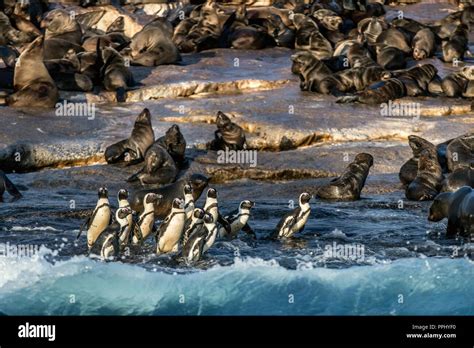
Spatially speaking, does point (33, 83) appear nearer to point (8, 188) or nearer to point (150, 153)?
point (150, 153)

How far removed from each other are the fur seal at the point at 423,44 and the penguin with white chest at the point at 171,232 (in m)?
12.8

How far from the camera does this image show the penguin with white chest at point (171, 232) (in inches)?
486

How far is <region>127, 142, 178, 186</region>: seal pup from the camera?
16031 millimetres

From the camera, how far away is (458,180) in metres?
15.1

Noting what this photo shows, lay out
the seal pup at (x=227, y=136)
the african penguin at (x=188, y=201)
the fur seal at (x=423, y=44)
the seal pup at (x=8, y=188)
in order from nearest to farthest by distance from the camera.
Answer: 1. the african penguin at (x=188, y=201)
2. the seal pup at (x=8, y=188)
3. the seal pup at (x=227, y=136)
4. the fur seal at (x=423, y=44)

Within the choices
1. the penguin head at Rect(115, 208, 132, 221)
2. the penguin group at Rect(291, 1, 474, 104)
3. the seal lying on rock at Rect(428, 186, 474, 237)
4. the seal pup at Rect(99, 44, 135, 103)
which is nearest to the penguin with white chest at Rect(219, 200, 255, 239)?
the penguin head at Rect(115, 208, 132, 221)

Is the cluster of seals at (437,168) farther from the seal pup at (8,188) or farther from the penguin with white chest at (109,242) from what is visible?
the seal pup at (8,188)

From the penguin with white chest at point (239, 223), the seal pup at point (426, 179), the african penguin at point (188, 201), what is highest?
the african penguin at point (188, 201)

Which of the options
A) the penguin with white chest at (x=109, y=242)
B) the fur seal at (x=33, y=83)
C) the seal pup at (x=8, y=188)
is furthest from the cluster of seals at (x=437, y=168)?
the fur seal at (x=33, y=83)

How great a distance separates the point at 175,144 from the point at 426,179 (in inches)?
137

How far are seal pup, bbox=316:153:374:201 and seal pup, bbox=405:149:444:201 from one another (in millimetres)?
600
